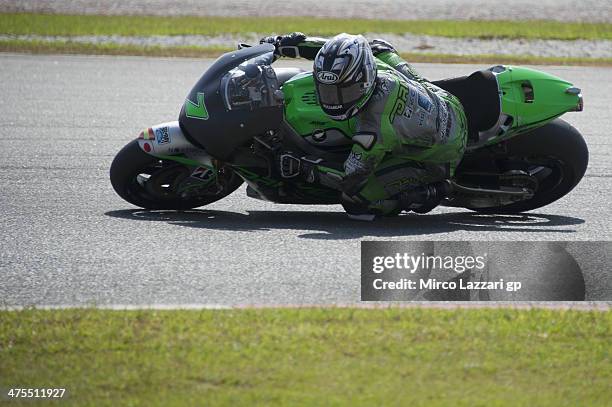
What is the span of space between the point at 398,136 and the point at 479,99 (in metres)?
0.94

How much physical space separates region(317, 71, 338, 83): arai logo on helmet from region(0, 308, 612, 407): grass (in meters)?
2.12

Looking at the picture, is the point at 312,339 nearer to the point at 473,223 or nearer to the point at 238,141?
the point at 238,141

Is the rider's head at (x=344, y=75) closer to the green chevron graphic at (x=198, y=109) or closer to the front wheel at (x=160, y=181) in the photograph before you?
the green chevron graphic at (x=198, y=109)

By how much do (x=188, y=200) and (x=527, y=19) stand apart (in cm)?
1795

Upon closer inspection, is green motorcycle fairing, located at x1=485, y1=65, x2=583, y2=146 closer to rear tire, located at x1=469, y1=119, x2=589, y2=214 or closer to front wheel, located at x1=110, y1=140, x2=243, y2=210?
rear tire, located at x1=469, y1=119, x2=589, y2=214

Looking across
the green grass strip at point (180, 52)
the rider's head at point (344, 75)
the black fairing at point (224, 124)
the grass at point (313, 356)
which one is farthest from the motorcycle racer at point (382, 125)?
the green grass strip at point (180, 52)

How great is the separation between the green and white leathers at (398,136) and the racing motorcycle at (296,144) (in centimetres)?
9

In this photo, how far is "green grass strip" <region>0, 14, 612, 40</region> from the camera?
21.3 meters

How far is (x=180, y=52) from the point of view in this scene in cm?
1912

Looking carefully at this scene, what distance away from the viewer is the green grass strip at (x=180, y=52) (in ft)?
61.9

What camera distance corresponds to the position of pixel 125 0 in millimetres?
25688

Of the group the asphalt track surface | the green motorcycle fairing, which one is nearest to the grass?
the asphalt track surface

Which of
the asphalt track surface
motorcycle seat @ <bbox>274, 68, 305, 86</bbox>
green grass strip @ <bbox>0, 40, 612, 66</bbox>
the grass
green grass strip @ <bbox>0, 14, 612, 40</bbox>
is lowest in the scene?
green grass strip @ <bbox>0, 14, 612, 40</bbox>

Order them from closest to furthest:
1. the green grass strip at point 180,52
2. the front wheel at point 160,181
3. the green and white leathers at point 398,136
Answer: the green and white leathers at point 398,136, the front wheel at point 160,181, the green grass strip at point 180,52
